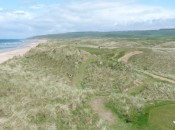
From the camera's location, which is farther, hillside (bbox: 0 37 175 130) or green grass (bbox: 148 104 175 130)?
hillside (bbox: 0 37 175 130)

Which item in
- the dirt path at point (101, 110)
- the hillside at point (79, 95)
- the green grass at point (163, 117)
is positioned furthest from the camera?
the dirt path at point (101, 110)

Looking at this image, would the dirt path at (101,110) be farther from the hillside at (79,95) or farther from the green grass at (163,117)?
the green grass at (163,117)

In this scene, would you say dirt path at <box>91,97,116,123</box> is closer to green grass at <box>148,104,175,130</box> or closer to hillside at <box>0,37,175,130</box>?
hillside at <box>0,37,175,130</box>

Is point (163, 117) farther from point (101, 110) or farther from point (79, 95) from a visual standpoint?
point (79, 95)

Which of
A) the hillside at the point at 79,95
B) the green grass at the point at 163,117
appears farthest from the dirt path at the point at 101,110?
the green grass at the point at 163,117

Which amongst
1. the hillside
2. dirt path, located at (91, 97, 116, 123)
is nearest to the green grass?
the hillside

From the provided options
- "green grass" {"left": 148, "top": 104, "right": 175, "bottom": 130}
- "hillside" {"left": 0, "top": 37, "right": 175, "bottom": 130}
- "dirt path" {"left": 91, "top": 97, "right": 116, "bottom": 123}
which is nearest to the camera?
"green grass" {"left": 148, "top": 104, "right": 175, "bottom": 130}

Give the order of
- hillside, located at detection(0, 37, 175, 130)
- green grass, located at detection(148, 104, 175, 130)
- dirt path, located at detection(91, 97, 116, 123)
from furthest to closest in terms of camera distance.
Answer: dirt path, located at detection(91, 97, 116, 123) < hillside, located at detection(0, 37, 175, 130) < green grass, located at detection(148, 104, 175, 130)

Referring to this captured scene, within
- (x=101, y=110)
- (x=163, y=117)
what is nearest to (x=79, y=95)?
(x=101, y=110)
